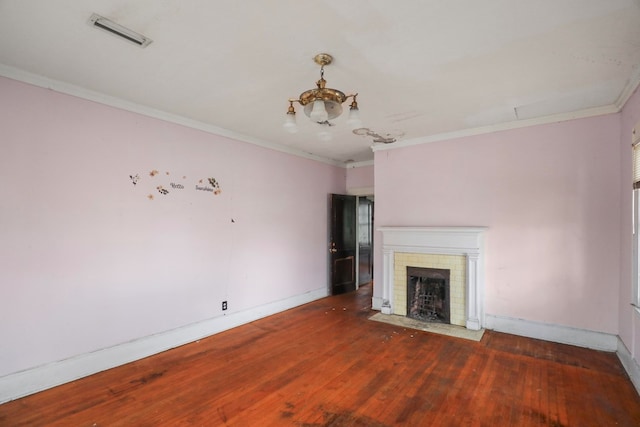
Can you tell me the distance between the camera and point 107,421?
2236mm

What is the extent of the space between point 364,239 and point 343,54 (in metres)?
5.03

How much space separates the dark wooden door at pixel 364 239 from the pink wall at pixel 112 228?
2.56m

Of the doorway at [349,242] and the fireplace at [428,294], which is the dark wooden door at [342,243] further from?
the fireplace at [428,294]

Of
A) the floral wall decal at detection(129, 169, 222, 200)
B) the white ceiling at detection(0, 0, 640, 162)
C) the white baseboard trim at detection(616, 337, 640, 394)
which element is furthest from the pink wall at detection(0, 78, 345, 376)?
the white baseboard trim at detection(616, 337, 640, 394)

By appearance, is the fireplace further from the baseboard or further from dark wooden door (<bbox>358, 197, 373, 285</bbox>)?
dark wooden door (<bbox>358, 197, 373, 285</bbox>)

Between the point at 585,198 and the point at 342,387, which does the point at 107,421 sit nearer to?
the point at 342,387

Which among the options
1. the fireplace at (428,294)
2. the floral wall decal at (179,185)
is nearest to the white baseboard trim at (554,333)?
the fireplace at (428,294)

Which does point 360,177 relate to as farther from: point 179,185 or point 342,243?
point 179,185

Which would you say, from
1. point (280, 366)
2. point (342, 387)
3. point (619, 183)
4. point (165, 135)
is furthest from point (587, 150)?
point (165, 135)

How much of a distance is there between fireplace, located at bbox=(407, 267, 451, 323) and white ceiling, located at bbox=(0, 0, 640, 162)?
2.21 metres

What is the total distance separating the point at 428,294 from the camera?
14.7 ft

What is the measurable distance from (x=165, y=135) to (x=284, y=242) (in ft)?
7.86

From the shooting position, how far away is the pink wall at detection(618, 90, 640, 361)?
9.21 ft

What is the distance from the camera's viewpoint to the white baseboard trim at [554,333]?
11.0 ft
